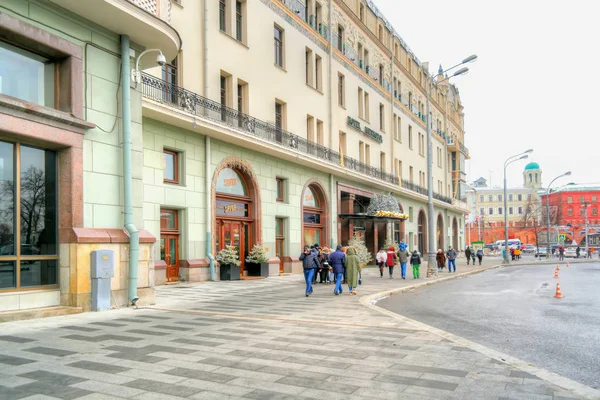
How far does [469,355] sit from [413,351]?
2.47 ft

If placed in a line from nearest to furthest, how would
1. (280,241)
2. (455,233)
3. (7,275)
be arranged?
1. (7,275)
2. (280,241)
3. (455,233)

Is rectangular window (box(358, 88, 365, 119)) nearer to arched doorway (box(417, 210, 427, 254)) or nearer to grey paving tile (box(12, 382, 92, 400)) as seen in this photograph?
arched doorway (box(417, 210, 427, 254))

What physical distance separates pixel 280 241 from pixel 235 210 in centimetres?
407

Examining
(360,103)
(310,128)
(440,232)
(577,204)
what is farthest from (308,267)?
(577,204)

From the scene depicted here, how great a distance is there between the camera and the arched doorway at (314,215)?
28.8m

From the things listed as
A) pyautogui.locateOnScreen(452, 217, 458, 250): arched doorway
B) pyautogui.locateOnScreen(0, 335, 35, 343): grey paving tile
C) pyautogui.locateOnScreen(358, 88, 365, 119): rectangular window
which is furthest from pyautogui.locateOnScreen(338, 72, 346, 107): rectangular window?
pyautogui.locateOnScreen(452, 217, 458, 250): arched doorway

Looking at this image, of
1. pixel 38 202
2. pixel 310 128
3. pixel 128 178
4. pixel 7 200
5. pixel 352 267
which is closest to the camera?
pixel 7 200

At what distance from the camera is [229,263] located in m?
20.9

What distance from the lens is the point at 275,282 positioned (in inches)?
826

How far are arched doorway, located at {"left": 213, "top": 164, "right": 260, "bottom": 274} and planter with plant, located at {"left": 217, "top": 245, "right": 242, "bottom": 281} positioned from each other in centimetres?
93

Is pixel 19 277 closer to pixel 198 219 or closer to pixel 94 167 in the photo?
pixel 94 167

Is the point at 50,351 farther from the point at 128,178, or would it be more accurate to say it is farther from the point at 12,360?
the point at 128,178

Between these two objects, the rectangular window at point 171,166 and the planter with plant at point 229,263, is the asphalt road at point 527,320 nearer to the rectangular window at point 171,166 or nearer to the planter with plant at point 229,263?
the planter with plant at point 229,263

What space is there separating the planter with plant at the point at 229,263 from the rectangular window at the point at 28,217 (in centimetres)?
975
